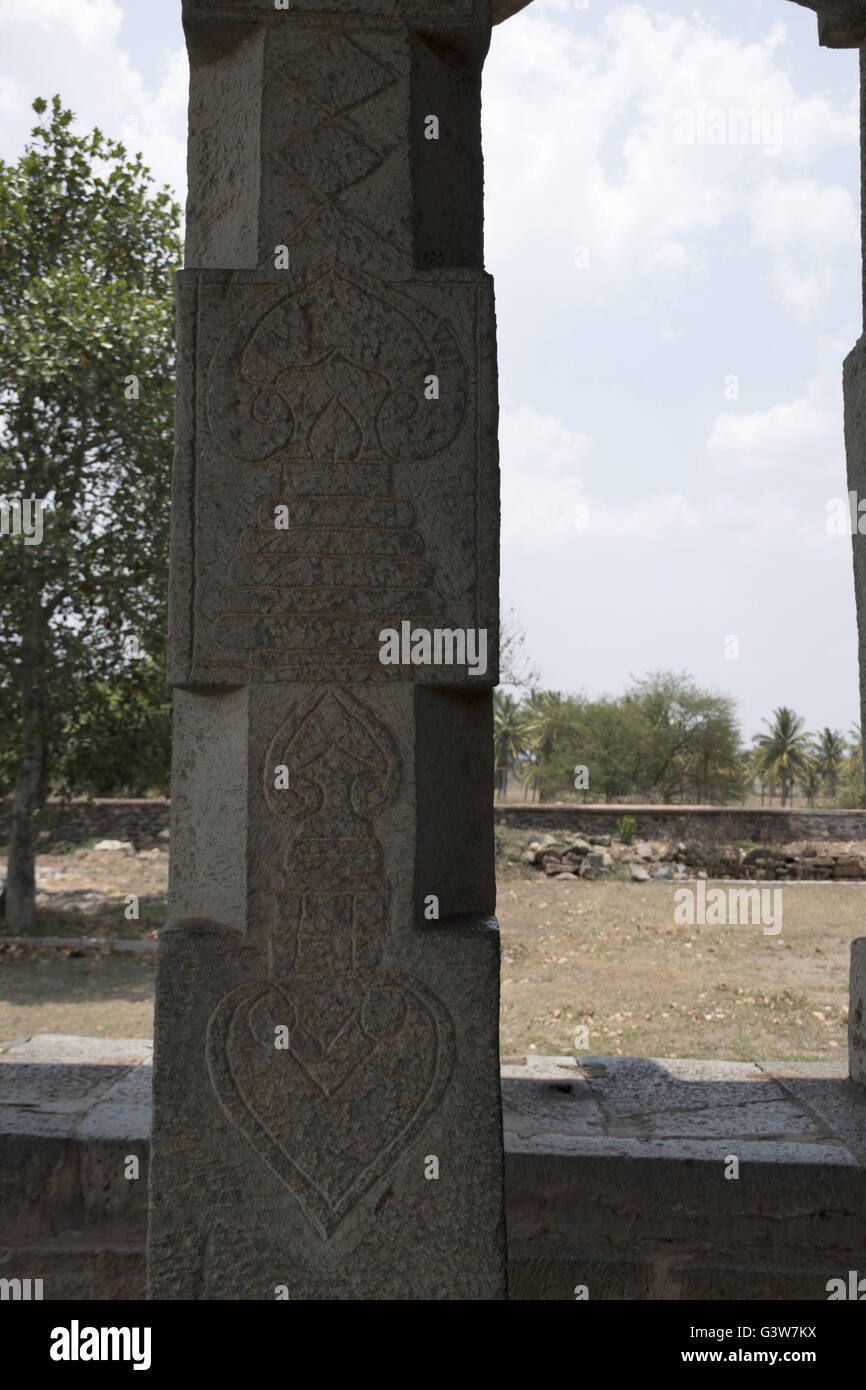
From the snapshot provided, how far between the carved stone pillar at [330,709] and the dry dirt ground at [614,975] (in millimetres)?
4178

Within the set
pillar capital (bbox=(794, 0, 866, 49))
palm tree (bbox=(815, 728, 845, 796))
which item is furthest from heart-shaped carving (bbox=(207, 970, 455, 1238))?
palm tree (bbox=(815, 728, 845, 796))

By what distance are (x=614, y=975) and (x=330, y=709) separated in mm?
7590

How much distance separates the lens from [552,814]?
16.8 metres

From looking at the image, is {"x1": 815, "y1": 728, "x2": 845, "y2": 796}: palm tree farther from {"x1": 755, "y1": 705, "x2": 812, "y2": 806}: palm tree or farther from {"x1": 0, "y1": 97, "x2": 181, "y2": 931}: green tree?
{"x1": 0, "y1": 97, "x2": 181, "y2": 931}: green tree

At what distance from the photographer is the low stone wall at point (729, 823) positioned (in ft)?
52.1

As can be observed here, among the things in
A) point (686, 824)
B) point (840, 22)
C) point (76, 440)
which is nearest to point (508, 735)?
point (686, 824)

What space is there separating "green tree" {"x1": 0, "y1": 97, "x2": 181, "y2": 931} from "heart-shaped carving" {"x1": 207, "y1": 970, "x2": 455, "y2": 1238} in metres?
8.20

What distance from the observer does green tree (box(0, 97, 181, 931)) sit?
931 centimetres

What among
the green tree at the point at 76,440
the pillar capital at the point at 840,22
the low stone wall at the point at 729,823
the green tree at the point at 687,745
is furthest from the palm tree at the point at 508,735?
the pillar capital at the point at 840,22

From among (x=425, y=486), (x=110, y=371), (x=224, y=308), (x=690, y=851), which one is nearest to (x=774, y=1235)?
(x=425, y=486)

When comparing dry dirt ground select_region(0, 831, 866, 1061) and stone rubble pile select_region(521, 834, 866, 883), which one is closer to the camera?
dry dirt ground select_region(0, 831, 866, 1061)

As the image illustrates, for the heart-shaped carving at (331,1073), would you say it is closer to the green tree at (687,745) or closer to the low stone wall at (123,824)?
the low stone wall at (123,824)

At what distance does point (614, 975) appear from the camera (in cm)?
877

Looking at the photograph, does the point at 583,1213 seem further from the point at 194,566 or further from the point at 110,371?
the point at 110,371
